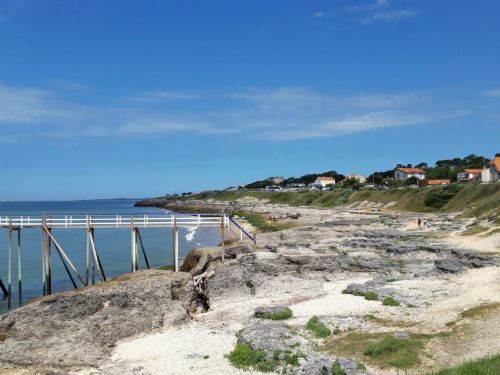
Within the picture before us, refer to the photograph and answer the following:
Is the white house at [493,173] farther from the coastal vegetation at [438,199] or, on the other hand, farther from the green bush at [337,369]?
the green bush at [337,369]

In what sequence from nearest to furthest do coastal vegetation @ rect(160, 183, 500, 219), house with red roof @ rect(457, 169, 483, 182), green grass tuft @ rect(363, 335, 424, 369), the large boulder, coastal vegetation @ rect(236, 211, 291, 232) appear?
green grass tuft @ rect(363, 335, 424, 369), the large boulder, coastal vegetation @ rect(236, 211, 291, 232), coastal vegetation @ rect(160, 183, 500, 219), house with red roof @ rect(457, 169, 483, 182)

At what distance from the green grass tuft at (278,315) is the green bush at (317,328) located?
1355 millimetres

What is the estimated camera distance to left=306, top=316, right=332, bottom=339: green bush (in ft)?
61.0

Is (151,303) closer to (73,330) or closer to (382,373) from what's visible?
(73,330)

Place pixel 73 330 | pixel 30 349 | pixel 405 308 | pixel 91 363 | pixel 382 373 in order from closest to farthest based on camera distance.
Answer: pixel 382 373, pixel 91 363, pixel 30 349, pixel 73 330, pixel 405 308

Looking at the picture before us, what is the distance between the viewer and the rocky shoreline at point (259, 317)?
1658 centimetres

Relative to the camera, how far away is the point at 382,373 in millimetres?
14531

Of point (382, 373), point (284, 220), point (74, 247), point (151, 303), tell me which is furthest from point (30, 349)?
point (284, 220)

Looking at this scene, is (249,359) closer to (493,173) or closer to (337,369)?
(337,369)

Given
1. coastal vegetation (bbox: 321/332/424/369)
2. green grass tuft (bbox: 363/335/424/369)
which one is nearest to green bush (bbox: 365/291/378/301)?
coastal vegetation (bbox: 321/332/424/369)

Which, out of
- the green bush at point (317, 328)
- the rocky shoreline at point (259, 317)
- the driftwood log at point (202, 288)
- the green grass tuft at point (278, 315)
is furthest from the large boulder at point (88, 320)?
the green bush at point (317, 328)

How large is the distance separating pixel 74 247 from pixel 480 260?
4891 centimetres

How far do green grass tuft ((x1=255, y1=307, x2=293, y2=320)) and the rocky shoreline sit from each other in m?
0.19

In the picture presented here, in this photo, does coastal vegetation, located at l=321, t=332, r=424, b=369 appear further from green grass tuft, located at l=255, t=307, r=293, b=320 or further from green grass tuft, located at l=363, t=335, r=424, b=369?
green grass tuft, located at l=255, t=307, r=293, b=320
